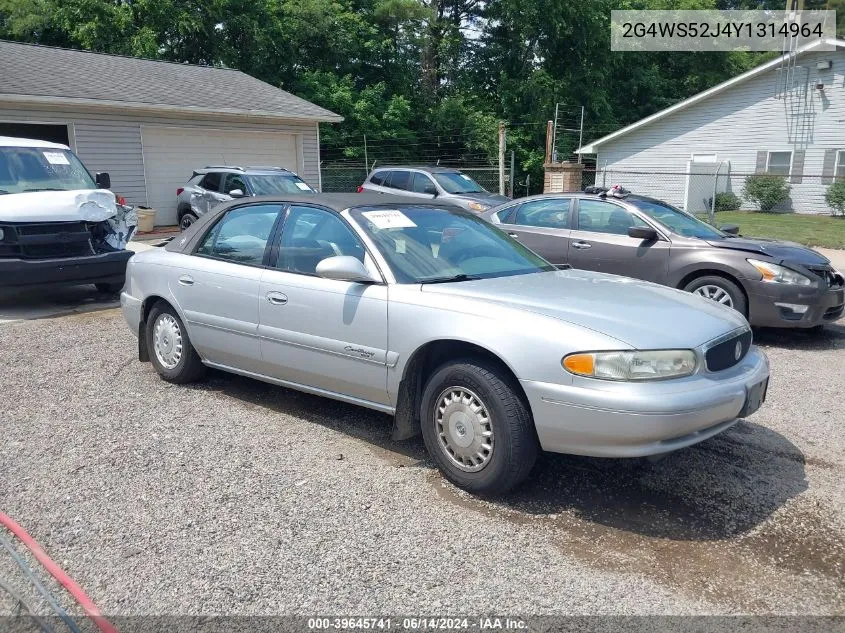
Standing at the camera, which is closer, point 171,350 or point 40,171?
point 171,350

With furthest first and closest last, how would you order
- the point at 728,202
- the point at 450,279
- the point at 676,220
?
1. the point at 728,202
2. the point at 676,220
3. the point at 450,279

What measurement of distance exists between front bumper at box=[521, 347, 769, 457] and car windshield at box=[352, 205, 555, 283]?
1.14 meters

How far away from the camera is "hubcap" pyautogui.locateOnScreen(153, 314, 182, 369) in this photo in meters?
5.69

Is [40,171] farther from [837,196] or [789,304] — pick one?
[837,196]

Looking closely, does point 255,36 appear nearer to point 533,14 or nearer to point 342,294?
point 533,14

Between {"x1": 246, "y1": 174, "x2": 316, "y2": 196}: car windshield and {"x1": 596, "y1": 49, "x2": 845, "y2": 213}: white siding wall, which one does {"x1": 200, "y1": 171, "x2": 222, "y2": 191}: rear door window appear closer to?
{"x1": 246, "y1": 174, "x2": 316, "y2": 196}: car windshield

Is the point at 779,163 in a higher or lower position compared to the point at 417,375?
higher

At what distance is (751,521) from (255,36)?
27.8m

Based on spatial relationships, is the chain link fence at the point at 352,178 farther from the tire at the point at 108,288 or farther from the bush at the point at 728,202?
the tire at the point at 108,288

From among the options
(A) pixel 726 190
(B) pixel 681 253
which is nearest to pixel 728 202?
(A) pixel 726 190

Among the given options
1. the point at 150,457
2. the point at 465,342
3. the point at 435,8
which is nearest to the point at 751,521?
the point at 465,342

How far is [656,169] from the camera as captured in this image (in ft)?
89.6

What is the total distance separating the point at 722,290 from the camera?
738 centimetres

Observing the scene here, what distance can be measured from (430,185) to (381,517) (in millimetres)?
12322
